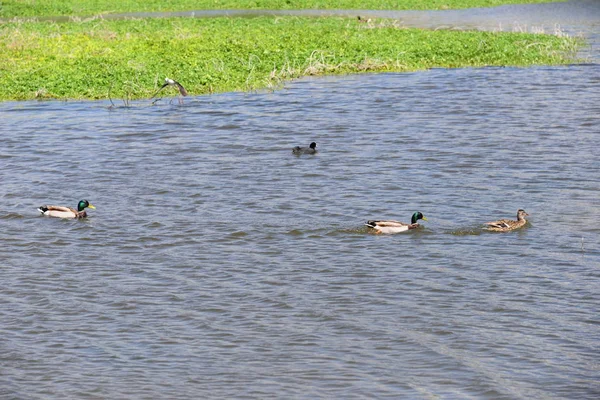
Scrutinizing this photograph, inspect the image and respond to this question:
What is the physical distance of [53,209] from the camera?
1739 cm

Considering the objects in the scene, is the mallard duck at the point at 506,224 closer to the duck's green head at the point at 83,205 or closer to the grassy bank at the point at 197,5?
the duck's green head at the point at 83,205

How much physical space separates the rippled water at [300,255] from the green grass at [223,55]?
2.96 metres

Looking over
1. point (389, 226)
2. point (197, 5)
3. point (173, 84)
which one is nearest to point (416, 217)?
point (389, 226)

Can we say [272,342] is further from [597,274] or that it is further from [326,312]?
[597,274]

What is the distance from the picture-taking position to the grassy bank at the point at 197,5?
5556 centimetres

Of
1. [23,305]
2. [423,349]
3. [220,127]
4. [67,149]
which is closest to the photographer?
[423,349]

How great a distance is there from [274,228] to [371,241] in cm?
169

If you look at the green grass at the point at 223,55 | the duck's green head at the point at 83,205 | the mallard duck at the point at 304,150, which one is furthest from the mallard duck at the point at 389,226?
the green grass at the point at 223,55

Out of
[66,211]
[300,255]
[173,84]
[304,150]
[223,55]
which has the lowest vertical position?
[300,255]

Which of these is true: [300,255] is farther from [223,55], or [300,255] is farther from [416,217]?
[223,55]

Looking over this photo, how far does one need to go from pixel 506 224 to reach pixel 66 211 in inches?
278

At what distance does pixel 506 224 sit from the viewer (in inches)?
616

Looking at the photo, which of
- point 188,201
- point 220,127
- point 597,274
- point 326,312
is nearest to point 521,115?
point 220,127

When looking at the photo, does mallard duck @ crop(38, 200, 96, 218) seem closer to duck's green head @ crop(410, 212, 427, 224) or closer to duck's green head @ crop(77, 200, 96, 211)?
duck's green head @ crop(77, 200, 96, 211)
